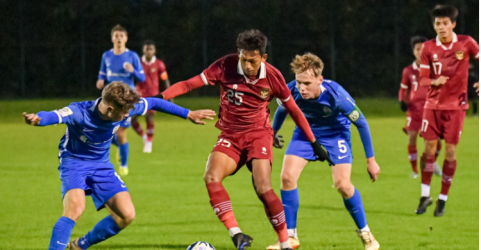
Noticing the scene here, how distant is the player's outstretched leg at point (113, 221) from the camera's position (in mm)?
6016

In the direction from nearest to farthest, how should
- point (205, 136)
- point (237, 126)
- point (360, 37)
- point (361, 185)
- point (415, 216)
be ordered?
1. point (237, 126)
2. point (415, 216)
3. point (361, 185)
4. point (205, 136)
5. point (360, 37)

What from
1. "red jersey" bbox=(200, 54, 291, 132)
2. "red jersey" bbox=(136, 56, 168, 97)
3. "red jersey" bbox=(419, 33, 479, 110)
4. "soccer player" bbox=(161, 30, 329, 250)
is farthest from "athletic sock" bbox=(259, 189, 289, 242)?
"red jersey" bbox=(136, 56, 168, 97)

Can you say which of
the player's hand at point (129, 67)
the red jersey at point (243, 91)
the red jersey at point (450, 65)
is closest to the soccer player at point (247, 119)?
the red jersey at point (243, 91)

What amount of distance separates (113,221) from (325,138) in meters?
2.10

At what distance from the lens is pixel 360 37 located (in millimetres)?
30766

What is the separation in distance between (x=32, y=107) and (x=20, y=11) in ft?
17.1

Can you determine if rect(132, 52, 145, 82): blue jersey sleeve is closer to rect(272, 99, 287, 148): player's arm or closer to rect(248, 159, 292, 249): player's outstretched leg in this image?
rect(272, 99, 287, 148): player's arm

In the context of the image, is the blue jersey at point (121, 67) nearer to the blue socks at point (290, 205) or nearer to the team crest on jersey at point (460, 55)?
the team crest on jersey at point (460, 55)

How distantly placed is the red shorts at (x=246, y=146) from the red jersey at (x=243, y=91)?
69mm

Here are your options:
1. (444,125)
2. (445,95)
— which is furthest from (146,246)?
(445,95)

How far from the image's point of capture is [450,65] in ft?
28.6

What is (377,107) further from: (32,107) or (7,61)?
(7,61)

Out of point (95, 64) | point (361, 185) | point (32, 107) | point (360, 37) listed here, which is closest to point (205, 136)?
point (361, 185)

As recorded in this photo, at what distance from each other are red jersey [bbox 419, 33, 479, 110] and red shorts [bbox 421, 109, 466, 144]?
0.07 m
